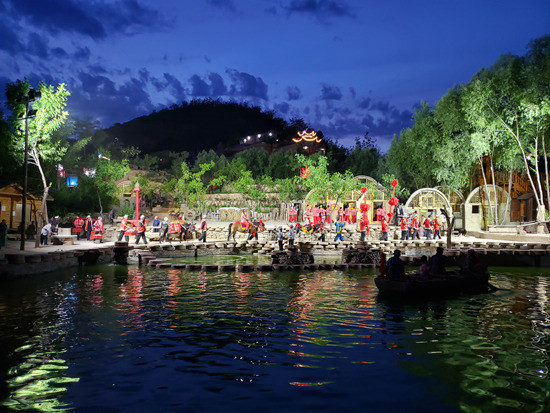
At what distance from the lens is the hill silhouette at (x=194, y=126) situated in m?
93.3

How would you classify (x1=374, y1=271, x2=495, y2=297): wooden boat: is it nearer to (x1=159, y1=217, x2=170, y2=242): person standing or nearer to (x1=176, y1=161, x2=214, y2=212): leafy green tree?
(x1=159, y1=217, x2=170, y2=242): person standing

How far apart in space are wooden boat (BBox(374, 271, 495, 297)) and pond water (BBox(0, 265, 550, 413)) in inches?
15.9

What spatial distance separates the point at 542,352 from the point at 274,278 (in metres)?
9.70

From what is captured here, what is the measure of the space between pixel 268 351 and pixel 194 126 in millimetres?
99838

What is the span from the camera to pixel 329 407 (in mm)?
5562

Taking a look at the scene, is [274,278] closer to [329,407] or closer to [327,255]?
[327,255]

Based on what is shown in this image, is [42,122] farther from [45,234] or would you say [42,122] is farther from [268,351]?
[268,351]

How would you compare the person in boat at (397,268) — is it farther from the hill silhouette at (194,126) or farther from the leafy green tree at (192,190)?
the hill silhouette at (194,126)

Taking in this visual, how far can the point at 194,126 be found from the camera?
10381cm

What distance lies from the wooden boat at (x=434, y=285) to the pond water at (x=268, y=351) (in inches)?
15.9

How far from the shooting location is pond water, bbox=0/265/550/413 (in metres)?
5.79

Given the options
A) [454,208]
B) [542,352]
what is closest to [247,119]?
[454,208]

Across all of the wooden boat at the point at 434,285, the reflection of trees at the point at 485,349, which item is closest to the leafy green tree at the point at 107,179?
the wooden boat at the point at 434,285

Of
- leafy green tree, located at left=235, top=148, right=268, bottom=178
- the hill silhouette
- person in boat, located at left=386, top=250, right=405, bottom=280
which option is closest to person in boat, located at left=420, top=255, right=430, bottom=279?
person in boat, located at left=386, top=250, right=405, bottom=280
